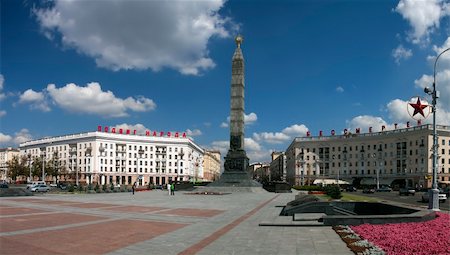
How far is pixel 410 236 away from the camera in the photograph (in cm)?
1148

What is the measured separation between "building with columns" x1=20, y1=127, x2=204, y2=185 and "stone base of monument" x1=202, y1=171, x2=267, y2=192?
66.5m

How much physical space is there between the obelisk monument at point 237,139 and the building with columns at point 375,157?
1809 inches

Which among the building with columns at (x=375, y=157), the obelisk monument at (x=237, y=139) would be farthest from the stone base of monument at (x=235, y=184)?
the building with columns at (x=375, y=157)

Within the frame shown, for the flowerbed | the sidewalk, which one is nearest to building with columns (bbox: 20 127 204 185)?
the sidewalk

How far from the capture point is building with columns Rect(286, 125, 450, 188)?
3578 inches

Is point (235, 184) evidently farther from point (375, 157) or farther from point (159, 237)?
point (375, 157)

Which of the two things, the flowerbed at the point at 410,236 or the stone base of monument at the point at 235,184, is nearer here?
the flowerbed at the point at 410,236

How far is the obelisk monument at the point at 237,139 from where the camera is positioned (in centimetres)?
5359

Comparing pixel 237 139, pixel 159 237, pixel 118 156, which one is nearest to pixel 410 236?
pixel 159 237

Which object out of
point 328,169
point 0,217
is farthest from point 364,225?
point 328,169

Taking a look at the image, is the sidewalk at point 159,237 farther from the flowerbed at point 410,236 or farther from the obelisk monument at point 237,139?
the obelisk monument at point 237,139

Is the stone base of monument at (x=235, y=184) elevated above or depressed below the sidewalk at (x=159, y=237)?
below

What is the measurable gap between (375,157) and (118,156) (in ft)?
258

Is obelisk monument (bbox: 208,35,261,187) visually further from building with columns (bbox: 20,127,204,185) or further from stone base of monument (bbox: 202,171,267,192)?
building with columns (bbox: 20,127,204,185)
